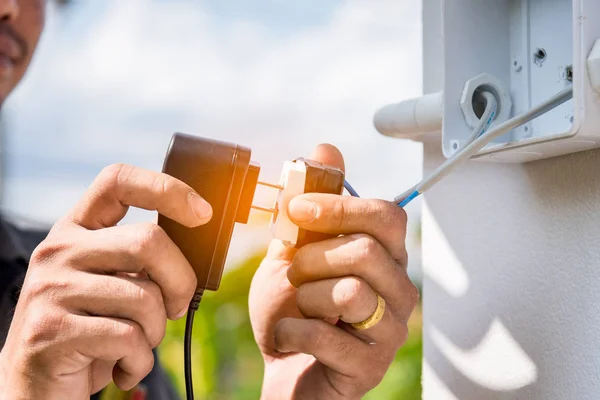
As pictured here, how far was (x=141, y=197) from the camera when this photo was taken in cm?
47

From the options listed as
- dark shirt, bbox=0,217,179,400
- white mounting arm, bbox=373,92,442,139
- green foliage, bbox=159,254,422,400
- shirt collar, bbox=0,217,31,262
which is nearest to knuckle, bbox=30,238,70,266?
white mounting arm, bbox=373,92,442,139

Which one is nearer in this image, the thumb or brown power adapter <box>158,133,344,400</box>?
brown power adapter <box>158,133,344,400</box>

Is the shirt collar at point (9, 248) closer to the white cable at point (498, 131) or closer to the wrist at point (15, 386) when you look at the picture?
the wrist at point (15, 386)

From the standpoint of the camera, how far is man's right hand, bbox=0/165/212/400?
0.46 meters

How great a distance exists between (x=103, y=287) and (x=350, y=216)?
210 millimetres

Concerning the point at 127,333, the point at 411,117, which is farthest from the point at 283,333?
the point at 411,117

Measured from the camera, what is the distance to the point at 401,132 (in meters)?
0.66

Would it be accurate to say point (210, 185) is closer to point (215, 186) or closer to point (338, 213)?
point (215, 186)

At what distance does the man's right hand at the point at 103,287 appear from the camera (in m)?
0.46

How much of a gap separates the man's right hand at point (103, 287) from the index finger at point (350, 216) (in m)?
0.08

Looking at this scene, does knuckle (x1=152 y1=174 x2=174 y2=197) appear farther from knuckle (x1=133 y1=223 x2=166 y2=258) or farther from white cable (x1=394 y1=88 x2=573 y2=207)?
white cable (x1=394 y1=88 x2=573 y2=207)

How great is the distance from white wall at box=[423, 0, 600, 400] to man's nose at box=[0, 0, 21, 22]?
1011 mm

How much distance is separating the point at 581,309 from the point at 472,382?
0.59 ft

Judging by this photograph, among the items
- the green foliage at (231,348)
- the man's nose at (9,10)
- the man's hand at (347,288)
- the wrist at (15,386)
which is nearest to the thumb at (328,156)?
the man's hand at (347,288)
